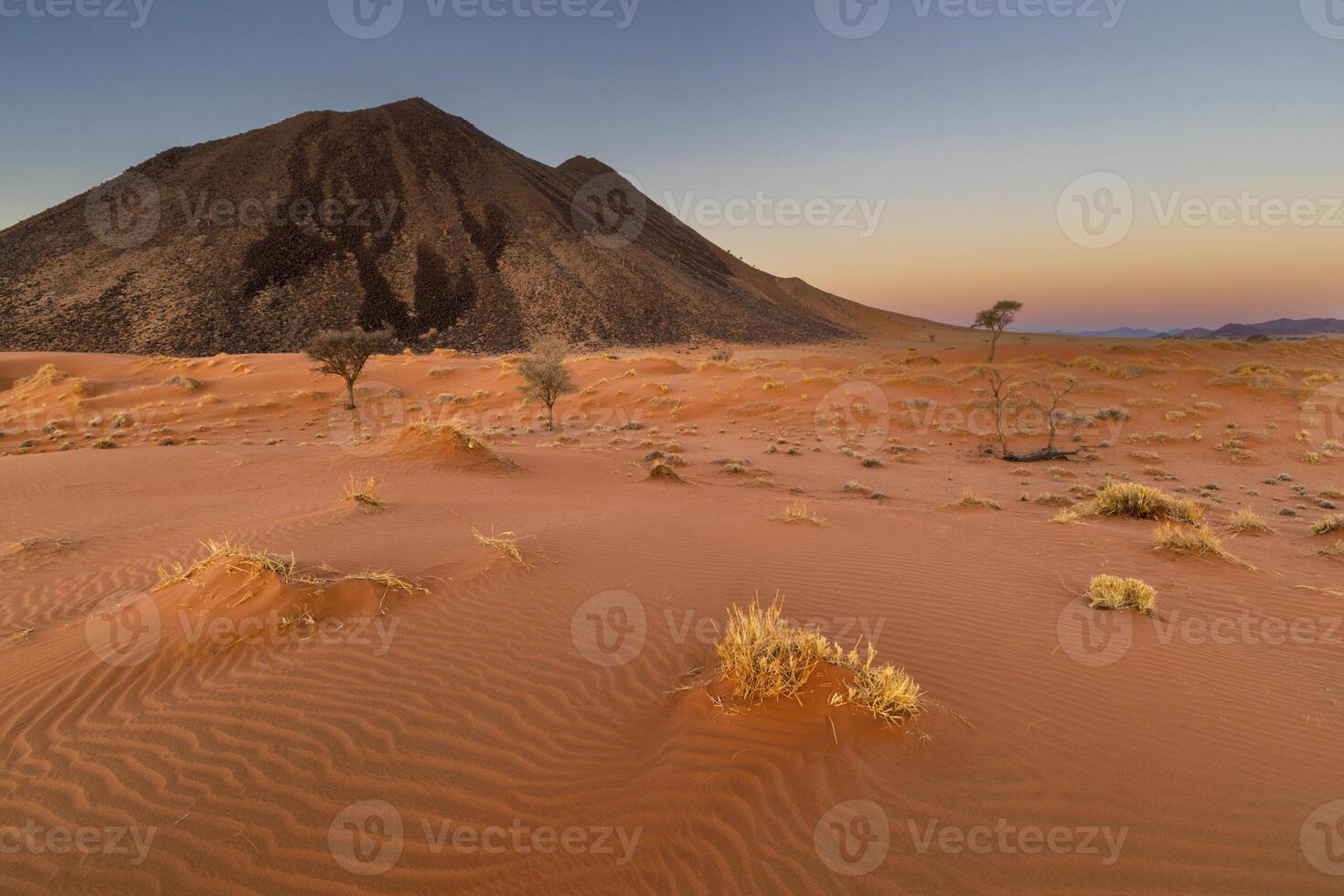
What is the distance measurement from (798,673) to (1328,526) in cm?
1013

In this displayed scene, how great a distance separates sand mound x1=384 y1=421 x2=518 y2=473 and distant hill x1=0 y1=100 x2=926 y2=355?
44.6 meters

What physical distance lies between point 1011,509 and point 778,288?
366 ft

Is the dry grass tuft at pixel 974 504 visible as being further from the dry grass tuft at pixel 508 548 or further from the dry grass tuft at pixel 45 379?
the dry grass tuft at pixel 45 379

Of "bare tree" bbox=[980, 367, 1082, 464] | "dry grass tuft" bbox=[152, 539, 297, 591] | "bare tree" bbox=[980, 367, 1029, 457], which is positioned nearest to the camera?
"dry grass tuft" bbox=[152, 539, 297, 591]

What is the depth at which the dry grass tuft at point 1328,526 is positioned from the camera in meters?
8.34

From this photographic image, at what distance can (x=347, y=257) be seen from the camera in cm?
Answer: 6488

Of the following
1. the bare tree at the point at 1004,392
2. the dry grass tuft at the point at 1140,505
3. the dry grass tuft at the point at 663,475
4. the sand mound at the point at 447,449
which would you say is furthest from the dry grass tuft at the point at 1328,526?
the sand mound at the point at 447,449

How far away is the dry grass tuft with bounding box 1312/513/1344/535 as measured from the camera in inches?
328

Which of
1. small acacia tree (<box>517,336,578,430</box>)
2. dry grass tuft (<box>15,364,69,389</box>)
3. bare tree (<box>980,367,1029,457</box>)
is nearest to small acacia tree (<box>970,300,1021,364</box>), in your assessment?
bare tree (<box>980,367,1029,457</box>)

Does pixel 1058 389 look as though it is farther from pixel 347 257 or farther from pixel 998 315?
pixel 347 257

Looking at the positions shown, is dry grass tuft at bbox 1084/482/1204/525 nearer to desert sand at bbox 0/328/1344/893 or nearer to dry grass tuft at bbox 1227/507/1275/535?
dry grass tuft at bbox 1227/507/1275/535

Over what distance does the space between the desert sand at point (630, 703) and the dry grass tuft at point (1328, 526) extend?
0.46ft

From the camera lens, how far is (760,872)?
262 centimetres

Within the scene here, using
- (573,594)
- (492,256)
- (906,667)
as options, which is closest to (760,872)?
(906,667)
